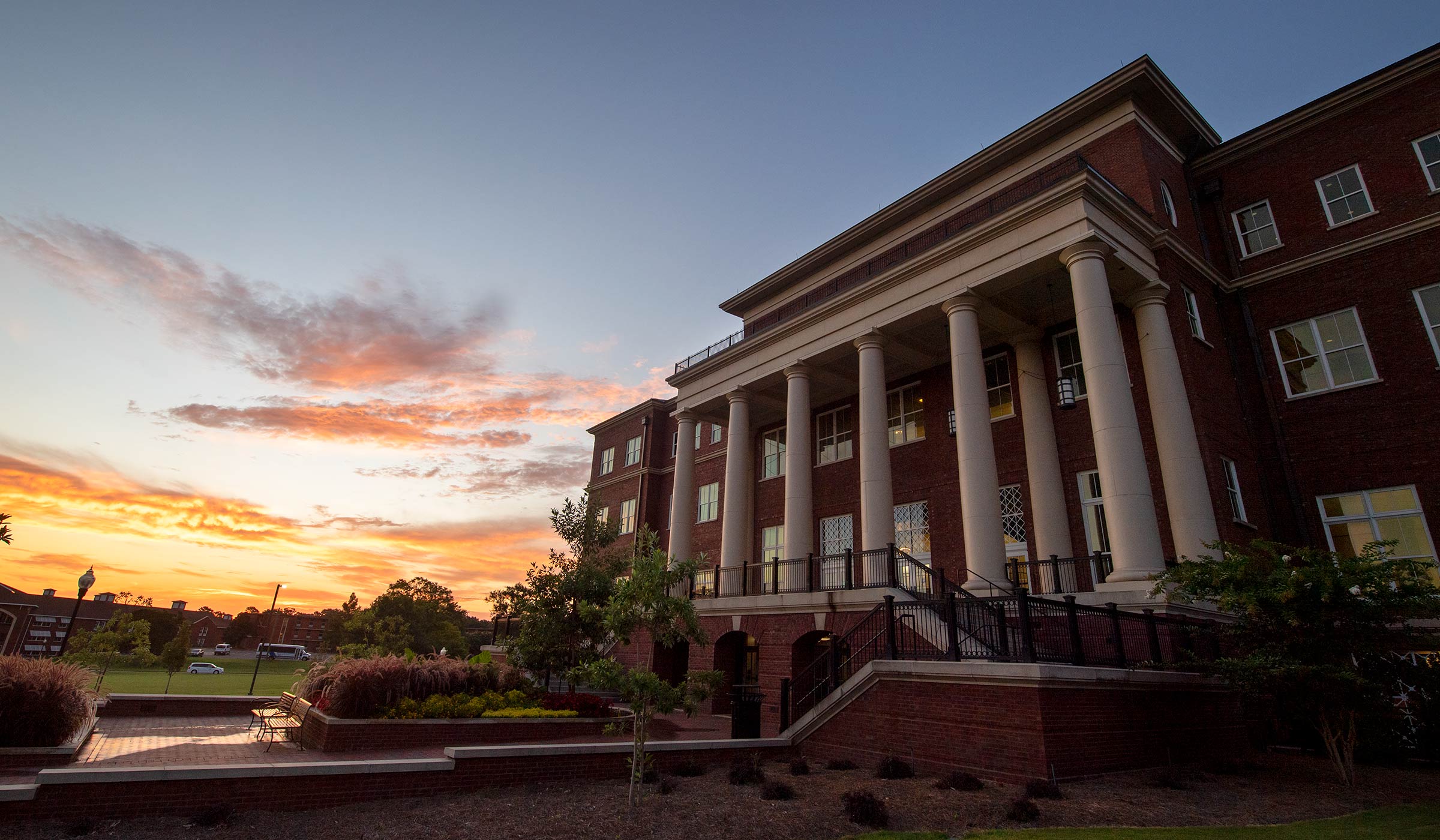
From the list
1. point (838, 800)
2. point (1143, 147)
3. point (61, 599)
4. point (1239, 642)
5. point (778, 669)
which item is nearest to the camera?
point (838, 800)

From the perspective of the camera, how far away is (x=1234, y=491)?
1814 cm

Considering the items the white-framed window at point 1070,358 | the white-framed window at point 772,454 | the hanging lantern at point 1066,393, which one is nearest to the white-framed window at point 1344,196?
the white-framed window at point 1070,358

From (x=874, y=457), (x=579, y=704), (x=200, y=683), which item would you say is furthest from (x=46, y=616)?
(x=874, y=457)

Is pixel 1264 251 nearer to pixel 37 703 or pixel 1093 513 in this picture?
pixel 1093 513

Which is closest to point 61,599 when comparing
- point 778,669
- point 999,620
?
point 778,669

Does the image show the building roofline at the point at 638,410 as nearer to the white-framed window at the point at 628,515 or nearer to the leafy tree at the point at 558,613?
the white-framed window at the point at 628,515

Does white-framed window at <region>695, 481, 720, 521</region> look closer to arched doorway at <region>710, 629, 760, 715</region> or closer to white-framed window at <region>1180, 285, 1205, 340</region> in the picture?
arched doorway at <region>710, 629, 760, 715</region>

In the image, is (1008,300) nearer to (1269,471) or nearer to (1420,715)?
(1269,471)

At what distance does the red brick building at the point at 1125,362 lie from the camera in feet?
55.9

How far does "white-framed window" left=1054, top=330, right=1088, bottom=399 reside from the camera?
68.2ft

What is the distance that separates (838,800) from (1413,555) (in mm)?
16696

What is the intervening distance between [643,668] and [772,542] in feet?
63.1

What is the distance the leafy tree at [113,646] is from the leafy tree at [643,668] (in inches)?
1453

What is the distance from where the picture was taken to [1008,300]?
67.7 ft
